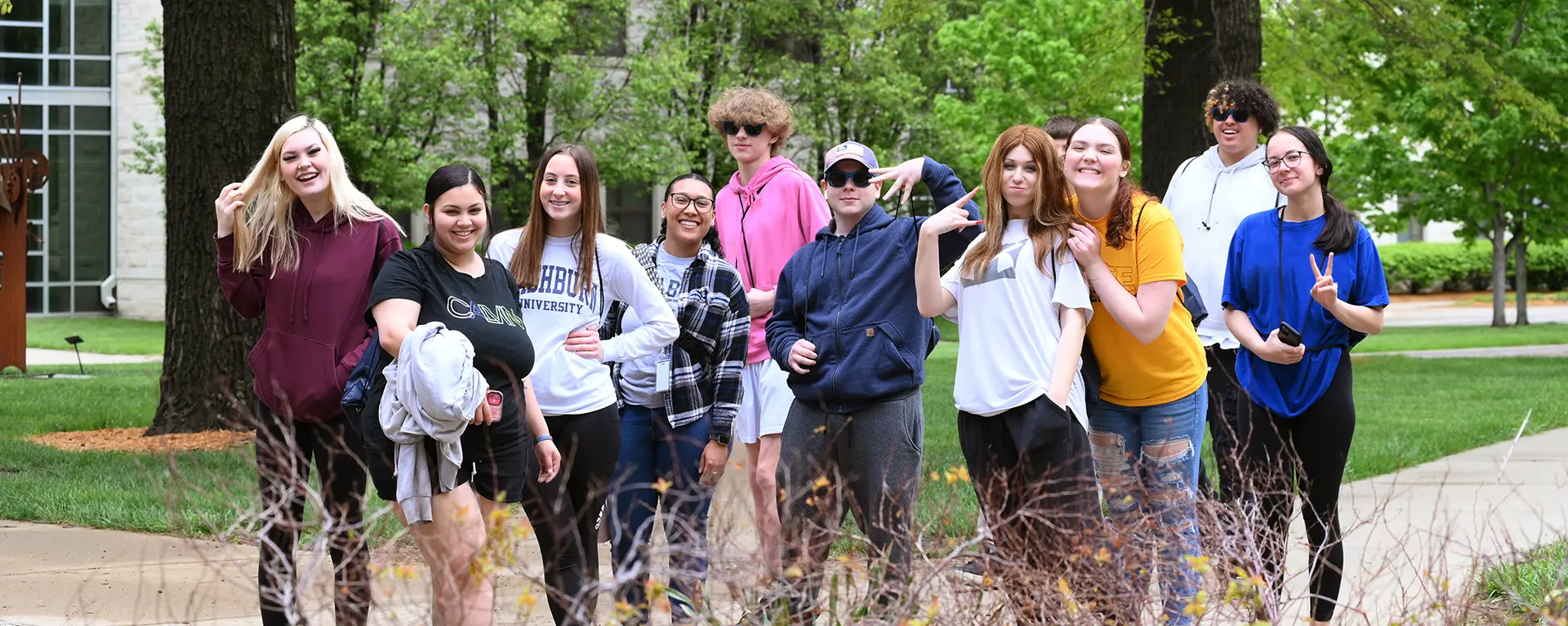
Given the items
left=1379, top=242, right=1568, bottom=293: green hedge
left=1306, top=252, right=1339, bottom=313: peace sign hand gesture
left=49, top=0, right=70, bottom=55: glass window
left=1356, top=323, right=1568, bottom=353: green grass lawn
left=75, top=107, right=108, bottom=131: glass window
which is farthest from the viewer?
left=1379, top=242, right=1568, bottom=293: green hedge

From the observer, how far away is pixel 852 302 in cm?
471

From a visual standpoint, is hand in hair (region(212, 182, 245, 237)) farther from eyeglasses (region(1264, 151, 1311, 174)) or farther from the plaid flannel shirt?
eyeglasses (region(1264, 151, 1311, 174))

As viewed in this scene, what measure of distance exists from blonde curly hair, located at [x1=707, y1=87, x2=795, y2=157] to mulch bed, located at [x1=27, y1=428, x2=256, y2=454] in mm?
5182

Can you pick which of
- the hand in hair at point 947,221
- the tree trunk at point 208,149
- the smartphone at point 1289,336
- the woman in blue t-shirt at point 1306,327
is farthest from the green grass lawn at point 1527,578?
the tree trunk at point 208,149

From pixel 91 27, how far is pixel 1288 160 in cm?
3307

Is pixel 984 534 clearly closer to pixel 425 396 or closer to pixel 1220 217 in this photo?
pixel 425 396

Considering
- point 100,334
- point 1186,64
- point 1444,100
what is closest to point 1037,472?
point 1186,64

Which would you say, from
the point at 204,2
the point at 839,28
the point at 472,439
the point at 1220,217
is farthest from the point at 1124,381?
the point at 839,28

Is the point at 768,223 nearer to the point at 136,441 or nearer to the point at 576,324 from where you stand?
the point at 576,324

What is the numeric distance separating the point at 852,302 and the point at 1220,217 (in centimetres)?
190

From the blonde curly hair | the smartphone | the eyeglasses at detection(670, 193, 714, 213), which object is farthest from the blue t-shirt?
the eyeglasses at detection(670, 193, 714, 213)

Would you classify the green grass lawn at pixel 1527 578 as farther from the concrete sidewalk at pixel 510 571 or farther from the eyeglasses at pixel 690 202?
the eyeglasses at pixel 690 202

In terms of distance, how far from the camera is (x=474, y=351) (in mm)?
4121

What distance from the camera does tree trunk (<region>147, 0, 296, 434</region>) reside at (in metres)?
10.0
